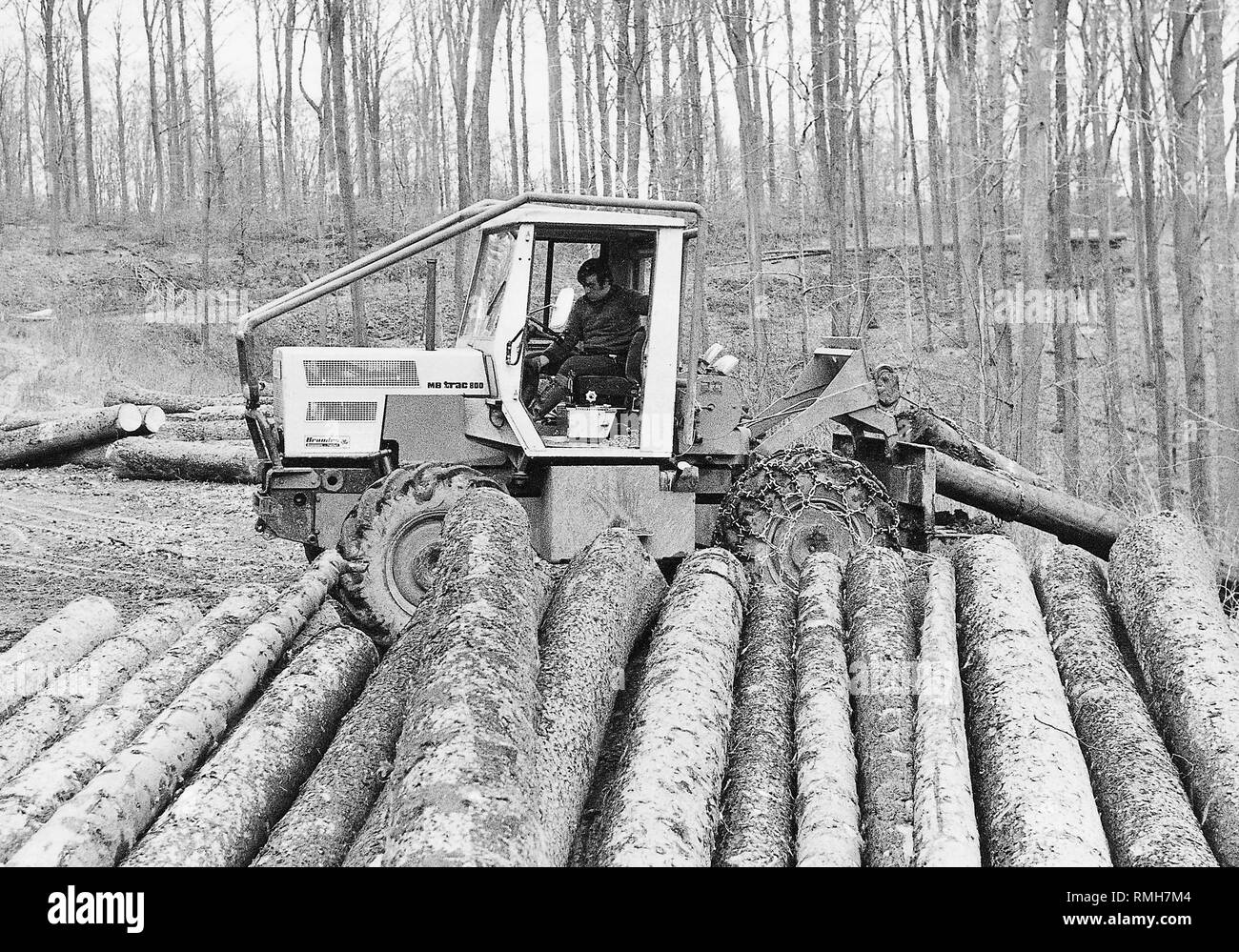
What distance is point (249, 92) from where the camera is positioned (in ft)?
148

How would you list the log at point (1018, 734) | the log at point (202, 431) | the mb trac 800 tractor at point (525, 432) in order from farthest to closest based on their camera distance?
the log at point (202, 431) → the mb trac 800 tractor at point (525, 432) → the log at point (1018, 734)

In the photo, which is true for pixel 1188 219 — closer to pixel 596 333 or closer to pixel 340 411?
pixel 596 333

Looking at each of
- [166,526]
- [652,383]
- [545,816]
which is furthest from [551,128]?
[545,816]

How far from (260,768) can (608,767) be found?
4.56 ft

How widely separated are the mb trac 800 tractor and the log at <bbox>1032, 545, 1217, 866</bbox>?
1909mm

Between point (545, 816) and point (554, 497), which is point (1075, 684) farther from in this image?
point (554, 497)

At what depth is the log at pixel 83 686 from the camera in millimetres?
5195

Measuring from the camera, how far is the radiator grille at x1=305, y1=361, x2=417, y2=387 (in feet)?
24.6

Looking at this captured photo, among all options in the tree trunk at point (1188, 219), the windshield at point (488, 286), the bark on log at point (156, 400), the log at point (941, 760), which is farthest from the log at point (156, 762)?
the tree trunk at point (1188, 219)

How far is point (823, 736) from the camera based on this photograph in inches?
197

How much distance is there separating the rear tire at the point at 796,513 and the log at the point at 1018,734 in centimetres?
177

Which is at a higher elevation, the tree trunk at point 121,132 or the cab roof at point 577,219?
the tree trunk at point 121,132

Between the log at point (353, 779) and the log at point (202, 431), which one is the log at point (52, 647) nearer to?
the log at point (353, 779)

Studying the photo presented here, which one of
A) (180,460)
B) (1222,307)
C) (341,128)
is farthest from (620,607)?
(341,128)
